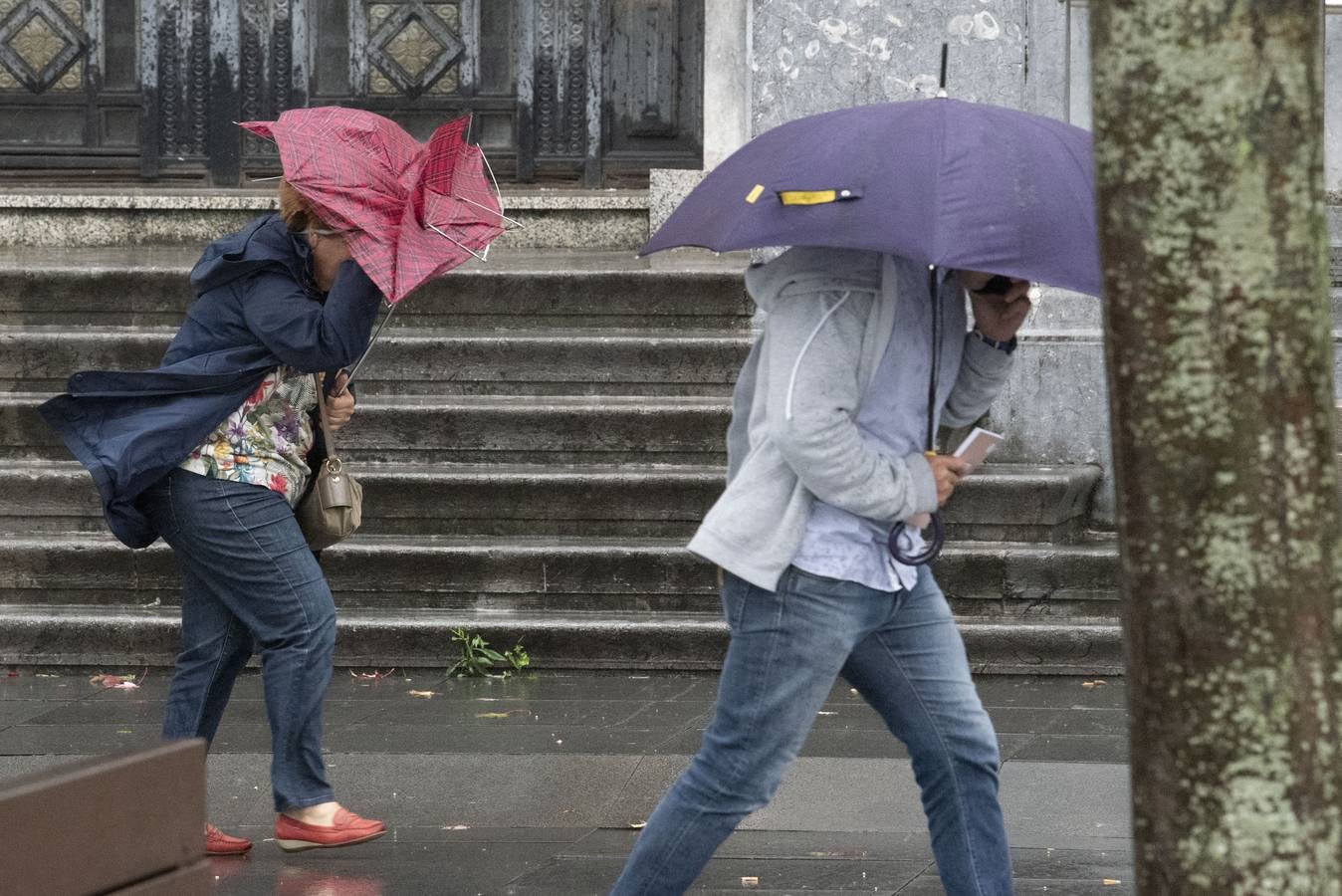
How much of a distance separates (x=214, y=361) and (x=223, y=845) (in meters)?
1.27

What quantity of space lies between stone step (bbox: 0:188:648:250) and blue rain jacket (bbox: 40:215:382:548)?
605 cm

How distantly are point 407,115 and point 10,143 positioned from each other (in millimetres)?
2416

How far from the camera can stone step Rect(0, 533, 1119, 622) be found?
762cm

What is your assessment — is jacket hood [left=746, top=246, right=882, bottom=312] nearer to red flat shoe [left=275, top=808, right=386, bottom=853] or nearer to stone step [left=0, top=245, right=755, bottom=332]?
red flat shoe [left=275, top=808, right=386, bottom=853]

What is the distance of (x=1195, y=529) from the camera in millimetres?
2510

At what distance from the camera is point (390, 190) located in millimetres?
4832

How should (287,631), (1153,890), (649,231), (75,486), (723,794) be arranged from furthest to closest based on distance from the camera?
(649,231) < (75,486) < (287,631) < (723,794) < (1153,890)

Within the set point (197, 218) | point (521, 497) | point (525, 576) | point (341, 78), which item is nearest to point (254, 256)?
point (525, 576)

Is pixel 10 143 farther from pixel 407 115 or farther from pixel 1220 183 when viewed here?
pixel 1220 183

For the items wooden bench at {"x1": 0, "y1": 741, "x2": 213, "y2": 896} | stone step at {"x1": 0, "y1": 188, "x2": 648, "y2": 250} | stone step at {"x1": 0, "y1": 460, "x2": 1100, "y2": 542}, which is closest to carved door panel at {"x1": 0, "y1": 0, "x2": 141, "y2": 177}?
stone step at {"x1": 0, "y1": 188, "x2": 648, "y2": 250}

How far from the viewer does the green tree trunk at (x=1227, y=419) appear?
2.47 m

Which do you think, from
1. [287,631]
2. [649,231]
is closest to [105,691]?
[287,631]

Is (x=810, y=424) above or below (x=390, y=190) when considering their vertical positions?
below

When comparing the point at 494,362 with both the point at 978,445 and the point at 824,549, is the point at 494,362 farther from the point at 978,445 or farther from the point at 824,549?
the point at 824,549
